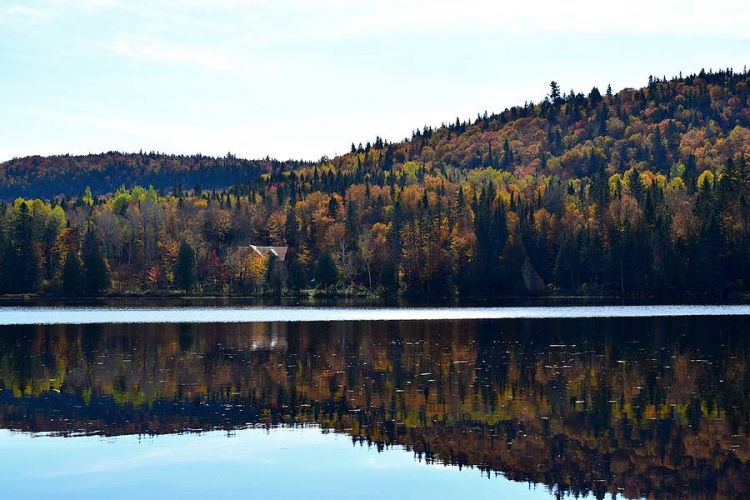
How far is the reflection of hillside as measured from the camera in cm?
2552

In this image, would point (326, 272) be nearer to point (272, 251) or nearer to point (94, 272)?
point (272, 251)

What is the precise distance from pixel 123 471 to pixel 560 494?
11.0m

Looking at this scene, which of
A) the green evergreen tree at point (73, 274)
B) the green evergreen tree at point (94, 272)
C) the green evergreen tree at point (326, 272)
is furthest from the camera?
the green evergreen tree at point (94, 272)

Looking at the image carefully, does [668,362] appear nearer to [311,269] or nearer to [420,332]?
[420,332]

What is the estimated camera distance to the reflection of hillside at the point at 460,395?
83.7 feet

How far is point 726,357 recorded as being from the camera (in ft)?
152

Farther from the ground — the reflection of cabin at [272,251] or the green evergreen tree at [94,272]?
the reflection of cabin at [272,251]

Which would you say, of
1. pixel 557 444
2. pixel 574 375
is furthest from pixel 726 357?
pixel 557 444

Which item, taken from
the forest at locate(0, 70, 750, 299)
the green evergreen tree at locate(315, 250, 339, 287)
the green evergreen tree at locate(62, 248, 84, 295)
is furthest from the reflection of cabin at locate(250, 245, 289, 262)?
the green evergreen tree at locate(62, 248, 84, 295)

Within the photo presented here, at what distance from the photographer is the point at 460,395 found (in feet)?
117

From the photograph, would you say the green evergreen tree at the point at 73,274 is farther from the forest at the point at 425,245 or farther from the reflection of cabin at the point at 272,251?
the reflection of cabin at the point at 272,251

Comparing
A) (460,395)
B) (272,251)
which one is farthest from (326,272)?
(460,395)

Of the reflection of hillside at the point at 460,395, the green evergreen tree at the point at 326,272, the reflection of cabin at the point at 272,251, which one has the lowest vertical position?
the reflection of hillside at the point at 460,395

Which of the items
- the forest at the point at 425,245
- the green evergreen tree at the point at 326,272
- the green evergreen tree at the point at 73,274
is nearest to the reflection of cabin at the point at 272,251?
the forest at the point at 425,245
